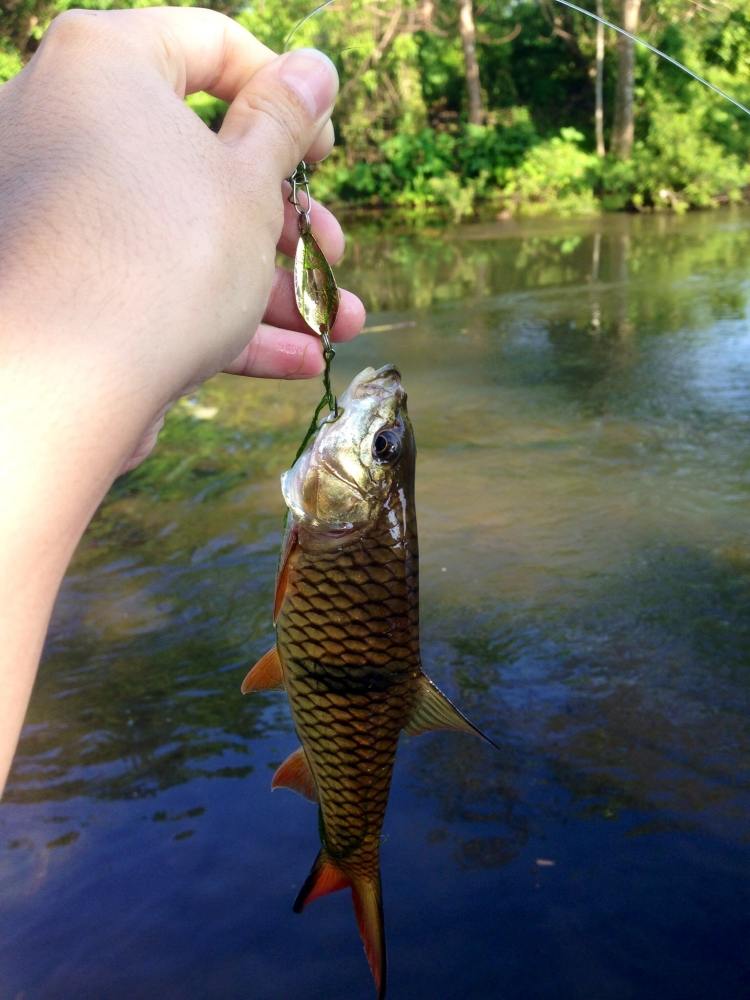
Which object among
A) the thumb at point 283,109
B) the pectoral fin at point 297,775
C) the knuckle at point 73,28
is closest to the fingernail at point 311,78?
the thumb at point 283,109

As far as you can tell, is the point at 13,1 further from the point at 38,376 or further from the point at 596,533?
the point at 38,376

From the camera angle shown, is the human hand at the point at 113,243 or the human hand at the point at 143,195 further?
the human hand at the point at 143,195

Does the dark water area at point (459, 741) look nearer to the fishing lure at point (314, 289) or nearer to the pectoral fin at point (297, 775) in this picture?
the pectoral fin at point (297, 775)

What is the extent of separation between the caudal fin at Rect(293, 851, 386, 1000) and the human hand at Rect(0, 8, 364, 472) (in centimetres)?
93

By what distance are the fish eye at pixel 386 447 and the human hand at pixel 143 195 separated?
339 millimetres

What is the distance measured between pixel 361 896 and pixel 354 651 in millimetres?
522

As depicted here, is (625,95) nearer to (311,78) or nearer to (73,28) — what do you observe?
(311,78)


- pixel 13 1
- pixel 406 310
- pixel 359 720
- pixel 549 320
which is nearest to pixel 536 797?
pixel 359 720

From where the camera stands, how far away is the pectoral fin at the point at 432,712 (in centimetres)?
188

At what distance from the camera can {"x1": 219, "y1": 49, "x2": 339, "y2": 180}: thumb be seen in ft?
6.57

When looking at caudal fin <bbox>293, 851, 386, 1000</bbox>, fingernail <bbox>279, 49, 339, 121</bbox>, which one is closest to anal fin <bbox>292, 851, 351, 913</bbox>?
caudal fin <bbox>293, 851, 386, 1000</bbox>

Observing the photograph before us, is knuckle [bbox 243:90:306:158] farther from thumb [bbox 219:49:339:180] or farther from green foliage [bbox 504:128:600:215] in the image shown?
green foliage [bbox 504:128:600:215]

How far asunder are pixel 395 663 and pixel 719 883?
6.36 feet

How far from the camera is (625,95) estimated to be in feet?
66.8
